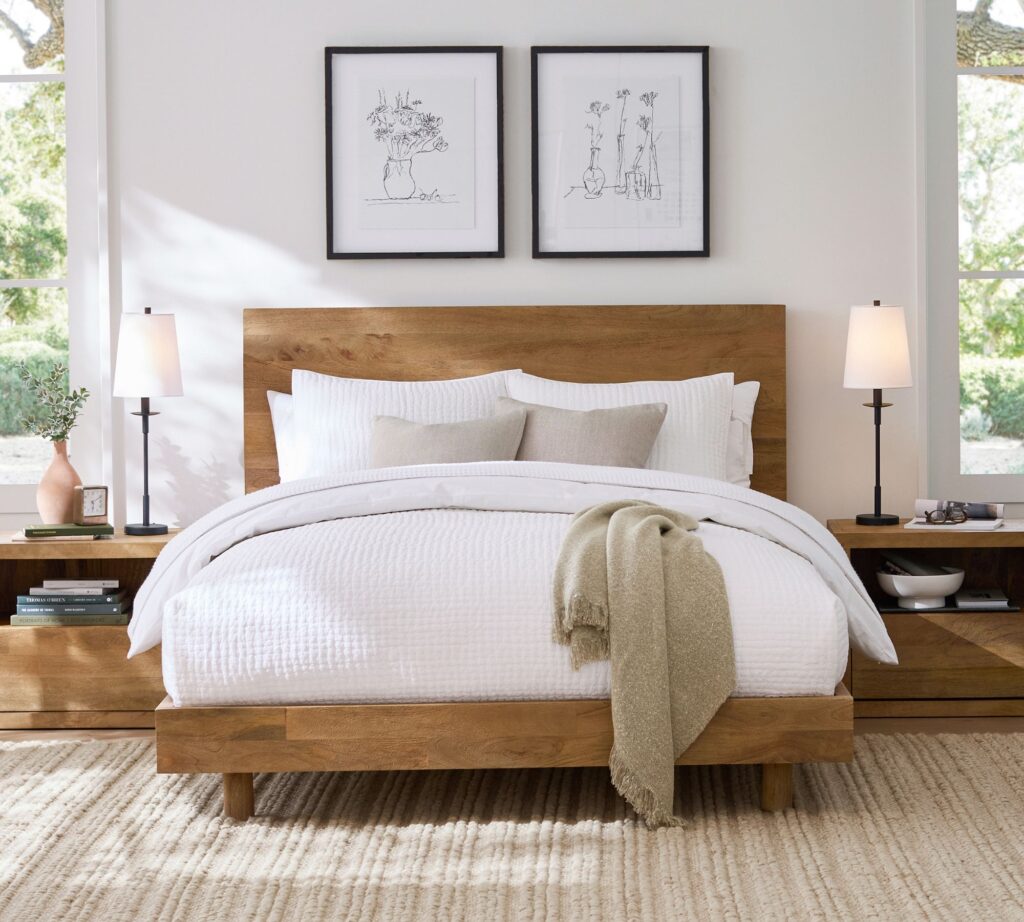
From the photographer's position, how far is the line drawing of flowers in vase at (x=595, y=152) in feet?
13.4

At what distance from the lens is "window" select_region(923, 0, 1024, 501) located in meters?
4.11

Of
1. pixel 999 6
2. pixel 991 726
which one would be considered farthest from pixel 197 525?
pixel 999 6

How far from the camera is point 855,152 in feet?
13.4

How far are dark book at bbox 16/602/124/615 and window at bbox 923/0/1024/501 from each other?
2675mm

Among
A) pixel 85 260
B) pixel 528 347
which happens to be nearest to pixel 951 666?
pixel 528 347

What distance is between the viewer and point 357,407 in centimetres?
377

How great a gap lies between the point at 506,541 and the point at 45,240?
2.43 meters

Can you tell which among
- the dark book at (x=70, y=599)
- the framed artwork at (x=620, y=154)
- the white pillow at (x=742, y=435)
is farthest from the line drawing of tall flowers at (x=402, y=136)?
the dark book at (x=70, y=599)

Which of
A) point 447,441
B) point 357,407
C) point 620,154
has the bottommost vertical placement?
point 447,441

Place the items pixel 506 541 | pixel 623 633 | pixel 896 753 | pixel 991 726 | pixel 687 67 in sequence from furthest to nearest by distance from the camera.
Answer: pixel 687 67 → pixel 991 726 → pixel 896 753 → pixel 506 541 → pixel 623 633

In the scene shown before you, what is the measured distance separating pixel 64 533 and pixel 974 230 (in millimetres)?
3111

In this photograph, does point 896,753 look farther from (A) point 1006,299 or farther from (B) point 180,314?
(B) point 180,314

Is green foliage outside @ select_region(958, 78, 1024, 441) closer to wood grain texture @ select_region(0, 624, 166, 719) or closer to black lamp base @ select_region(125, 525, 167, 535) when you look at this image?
black lamp base @ select_region(125, 525, 167, 535)

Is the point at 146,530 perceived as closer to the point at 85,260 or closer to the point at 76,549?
the point at 76,549
